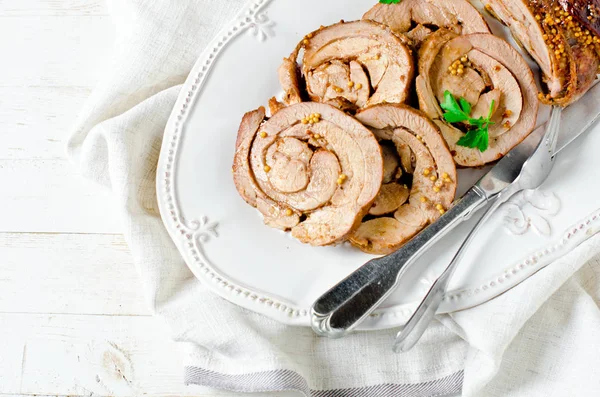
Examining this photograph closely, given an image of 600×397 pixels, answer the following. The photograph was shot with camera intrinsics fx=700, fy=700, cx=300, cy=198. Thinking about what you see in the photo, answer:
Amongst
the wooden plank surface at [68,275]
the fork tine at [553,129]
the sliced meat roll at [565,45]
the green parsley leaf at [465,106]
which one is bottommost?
the wooden plank surface at [68,275]

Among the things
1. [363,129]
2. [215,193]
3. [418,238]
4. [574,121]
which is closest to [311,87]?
[363,129]


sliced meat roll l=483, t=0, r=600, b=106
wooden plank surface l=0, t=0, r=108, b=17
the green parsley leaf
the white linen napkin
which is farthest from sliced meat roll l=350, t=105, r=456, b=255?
wooden plank surface l=0, t=0, r=108, b=17

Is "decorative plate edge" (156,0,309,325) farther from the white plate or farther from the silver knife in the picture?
the silver knife

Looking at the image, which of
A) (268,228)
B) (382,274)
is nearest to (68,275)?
(268,228)

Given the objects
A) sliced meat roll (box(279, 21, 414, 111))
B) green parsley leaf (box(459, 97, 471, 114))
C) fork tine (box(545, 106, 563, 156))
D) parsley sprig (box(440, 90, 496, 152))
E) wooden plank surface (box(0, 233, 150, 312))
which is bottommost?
wooden plank surface (box(0, 233, 150, 312))

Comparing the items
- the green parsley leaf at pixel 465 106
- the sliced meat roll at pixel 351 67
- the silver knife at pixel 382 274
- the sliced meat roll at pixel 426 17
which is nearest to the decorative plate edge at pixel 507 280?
the silver knife at pixel 382 274

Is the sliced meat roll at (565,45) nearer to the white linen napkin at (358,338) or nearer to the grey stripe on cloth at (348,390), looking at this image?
the white linen napkin at (358,338)
